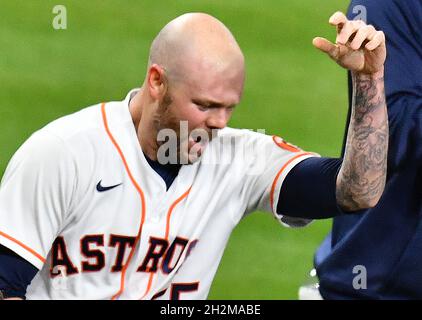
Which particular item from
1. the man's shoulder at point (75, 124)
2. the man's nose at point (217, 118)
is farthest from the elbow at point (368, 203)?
the man's shoulder at point (75, 124)

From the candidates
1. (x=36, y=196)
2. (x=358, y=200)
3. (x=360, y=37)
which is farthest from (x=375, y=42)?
(x=36, y=196)

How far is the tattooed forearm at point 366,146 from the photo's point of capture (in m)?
3.25

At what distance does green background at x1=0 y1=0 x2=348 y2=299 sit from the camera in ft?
18.3

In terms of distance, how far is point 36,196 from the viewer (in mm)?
3348

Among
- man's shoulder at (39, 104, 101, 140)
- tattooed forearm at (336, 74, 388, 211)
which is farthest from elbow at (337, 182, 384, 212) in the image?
man's shoulder at (39, 104, 101, 140)

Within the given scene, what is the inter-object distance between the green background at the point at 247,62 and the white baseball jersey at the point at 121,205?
1816 mm

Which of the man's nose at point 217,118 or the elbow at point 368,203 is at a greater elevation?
the man's nose at point 217,118

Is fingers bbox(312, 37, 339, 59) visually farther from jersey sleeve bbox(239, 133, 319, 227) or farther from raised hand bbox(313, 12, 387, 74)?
jersey sleeve bbox(239, 133, 319, 227)

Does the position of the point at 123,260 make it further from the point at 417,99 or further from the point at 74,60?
the point at 74,60

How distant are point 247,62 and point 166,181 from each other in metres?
2.40

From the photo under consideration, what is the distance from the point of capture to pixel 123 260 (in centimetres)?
352

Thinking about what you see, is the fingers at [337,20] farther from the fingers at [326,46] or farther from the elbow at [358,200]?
the elbow at [358,200]

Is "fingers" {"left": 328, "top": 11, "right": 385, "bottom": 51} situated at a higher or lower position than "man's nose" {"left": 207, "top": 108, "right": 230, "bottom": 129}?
higher
